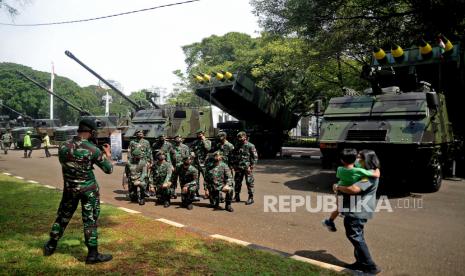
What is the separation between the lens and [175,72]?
42.9m

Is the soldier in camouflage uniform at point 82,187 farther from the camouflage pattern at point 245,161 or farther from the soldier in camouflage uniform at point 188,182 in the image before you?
the camouflage pattern at point 245,161

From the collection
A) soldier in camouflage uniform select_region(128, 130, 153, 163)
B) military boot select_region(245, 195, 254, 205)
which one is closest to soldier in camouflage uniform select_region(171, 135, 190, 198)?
soldier in camouflage uniform select_region(128, 130, 153, 163)

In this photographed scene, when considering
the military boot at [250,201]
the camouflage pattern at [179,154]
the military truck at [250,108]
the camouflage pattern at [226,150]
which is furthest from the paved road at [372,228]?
the military truck at [250,108]

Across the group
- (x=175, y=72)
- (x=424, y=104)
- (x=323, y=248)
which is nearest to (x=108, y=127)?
(x=424, y=104)

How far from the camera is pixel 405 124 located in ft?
28.3

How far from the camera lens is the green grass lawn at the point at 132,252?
4242 mm

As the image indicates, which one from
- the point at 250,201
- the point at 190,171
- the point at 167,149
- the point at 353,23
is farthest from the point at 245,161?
the point at 353,23

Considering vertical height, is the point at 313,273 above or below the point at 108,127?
below

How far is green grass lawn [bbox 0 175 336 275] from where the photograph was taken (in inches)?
167

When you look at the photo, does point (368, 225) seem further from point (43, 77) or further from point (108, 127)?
point (43, 77)

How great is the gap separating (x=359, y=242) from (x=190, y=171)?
4331mm

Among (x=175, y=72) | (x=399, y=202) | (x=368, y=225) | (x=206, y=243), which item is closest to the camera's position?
(x=206, y=243)

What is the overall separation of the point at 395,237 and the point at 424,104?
4217 mm

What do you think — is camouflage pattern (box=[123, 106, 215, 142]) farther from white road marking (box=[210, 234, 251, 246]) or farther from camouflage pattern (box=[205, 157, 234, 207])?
white road marking (box=[210, 234, 251, 246])
